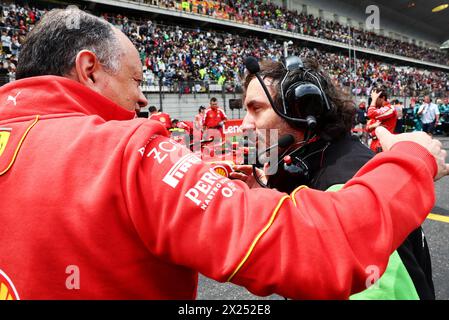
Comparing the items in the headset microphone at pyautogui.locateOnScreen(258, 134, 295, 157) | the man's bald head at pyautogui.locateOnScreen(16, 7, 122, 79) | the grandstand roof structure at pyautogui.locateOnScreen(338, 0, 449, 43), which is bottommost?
the headset microphone at pyautogui.locateOnScreen(258, 134, 295, 157)

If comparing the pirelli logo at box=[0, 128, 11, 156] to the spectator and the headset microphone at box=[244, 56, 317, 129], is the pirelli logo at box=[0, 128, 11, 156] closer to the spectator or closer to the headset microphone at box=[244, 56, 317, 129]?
the headset microphone at box=[244, 56, 317, 129]

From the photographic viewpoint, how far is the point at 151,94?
47.6ft

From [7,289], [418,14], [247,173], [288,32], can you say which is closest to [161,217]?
[7,289]

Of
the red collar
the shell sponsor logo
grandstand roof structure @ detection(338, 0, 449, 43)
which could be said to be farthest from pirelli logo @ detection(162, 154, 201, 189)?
grandstand roof structure @ detection(338, 0, 449, 43)

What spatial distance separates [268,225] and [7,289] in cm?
60

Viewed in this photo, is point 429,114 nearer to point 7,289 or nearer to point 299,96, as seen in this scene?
point 299,96

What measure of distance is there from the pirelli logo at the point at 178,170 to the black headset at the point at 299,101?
66 cm

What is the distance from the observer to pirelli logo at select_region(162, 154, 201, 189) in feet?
2.18

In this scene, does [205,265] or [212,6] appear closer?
[205,265]

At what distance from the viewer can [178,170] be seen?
2.24 ft

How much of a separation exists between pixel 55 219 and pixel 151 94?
14447 mm

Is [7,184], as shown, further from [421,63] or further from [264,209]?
[421,63]

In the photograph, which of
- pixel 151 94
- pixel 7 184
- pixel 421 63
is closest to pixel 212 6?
pixel 151 94
